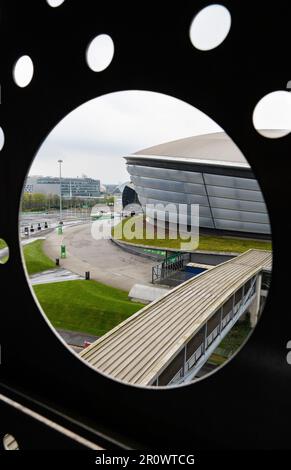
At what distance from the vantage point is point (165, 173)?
50.0ft

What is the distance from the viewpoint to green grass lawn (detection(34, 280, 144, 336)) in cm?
675

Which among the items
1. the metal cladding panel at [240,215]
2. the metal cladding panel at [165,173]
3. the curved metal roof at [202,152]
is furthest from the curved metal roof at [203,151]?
the metal cladding panel at [240,215]

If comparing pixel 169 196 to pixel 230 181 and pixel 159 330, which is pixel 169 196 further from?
pixel 159 330

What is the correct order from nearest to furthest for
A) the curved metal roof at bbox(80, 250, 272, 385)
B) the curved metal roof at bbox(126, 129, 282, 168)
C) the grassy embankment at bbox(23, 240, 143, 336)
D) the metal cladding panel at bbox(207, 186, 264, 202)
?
1. the curved metal roof at bbox(80, 250, 272, 385)
2. the grassy embankment at bbox(23, 240, 143, 336)
3. the curved metal roof at bbox(126, 129, 282, 168)
4. the metal cladding panel at bbox(207, 186, 264, 202)

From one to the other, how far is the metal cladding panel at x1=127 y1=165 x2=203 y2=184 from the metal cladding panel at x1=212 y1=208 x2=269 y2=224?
183 centimetres

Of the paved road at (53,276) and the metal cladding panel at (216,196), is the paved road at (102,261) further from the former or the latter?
the metal cladding panel at (216,196)

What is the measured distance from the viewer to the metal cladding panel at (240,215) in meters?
14.6

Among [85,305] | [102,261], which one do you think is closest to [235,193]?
[102,261]

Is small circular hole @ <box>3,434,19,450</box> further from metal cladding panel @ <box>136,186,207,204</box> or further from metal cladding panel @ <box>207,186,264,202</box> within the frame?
metal cladding panel @ <box>136,186,207,204</box>

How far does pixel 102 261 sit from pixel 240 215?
6.87 meters

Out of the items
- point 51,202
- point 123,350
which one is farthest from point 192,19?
point 51,202

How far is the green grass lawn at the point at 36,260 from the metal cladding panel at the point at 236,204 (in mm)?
7867

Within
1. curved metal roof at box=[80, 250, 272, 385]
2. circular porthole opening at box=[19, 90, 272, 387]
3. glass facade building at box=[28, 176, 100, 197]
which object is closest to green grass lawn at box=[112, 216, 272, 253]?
circular porthole opening at box=[19, 90, 272, 387]

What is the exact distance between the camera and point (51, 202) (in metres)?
27.8
